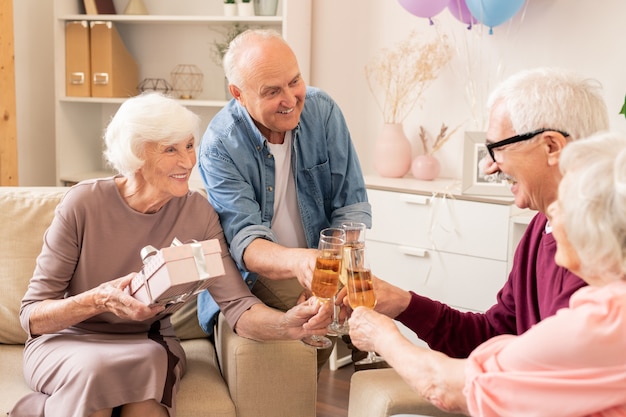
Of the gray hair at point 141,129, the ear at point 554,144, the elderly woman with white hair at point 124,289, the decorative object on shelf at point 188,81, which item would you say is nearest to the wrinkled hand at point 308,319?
the elderly woman with white hair at point 124,289

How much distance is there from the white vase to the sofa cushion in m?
1.82

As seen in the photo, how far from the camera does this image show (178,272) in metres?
1.82

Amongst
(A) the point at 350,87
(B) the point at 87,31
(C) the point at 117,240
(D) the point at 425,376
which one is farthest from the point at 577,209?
(B) the point at 87,31

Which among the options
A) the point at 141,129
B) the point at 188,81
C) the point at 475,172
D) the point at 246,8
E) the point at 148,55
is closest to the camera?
the point at 141,129

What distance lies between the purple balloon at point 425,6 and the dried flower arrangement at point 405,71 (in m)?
0.25

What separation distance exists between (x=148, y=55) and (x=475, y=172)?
6.83 ft

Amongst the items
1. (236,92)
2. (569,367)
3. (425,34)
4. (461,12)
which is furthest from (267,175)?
(425,34)

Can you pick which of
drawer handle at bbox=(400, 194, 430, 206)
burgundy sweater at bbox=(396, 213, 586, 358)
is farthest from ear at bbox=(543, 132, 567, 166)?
drawer handle at bbox=(400, 194, 430, 206)

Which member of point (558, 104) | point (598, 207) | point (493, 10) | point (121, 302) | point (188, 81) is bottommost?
point (121, 302)

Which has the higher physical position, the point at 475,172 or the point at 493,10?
the point at 493,10

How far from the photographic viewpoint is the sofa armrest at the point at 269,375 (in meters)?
2.20

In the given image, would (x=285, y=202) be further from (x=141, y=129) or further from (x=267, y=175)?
(x=141, y=129)

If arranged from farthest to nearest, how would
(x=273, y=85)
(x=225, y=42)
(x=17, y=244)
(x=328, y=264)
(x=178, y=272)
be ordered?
(x=225, y=42)
(x=17, y=244)
(x=273, y=85)
(x=328, y=264)
(x=178, y=272)

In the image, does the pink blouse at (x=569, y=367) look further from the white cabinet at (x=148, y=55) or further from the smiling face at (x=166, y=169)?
A: the white cabinet at (x=148, y=55)
